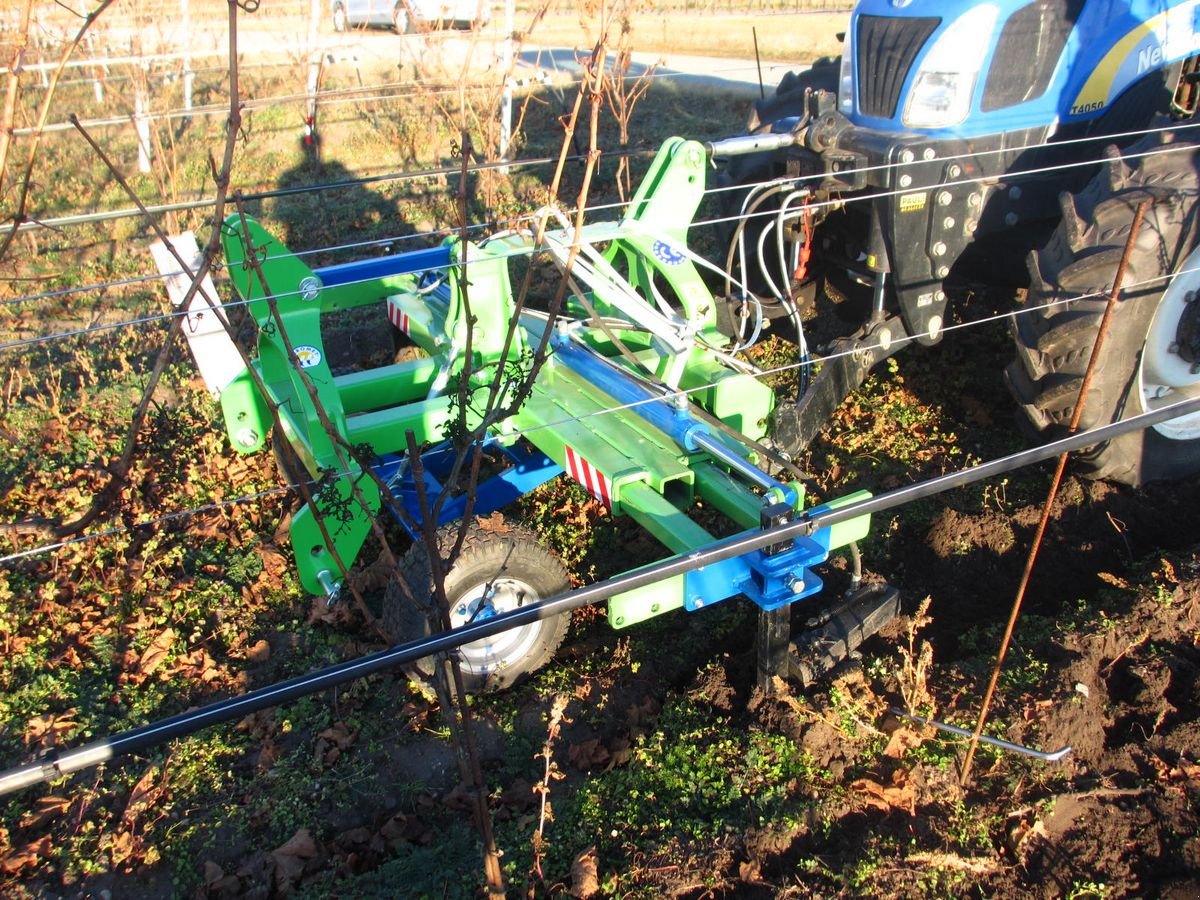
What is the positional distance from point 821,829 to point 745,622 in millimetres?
1267

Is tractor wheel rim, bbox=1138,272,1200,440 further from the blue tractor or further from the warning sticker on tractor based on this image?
the warning sticker on tractor

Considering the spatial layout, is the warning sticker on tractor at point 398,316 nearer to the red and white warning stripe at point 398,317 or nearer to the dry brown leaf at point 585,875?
the red and white warning stripe at point 398,317

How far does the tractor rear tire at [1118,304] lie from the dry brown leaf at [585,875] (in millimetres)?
2694

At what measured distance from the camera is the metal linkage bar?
182cm

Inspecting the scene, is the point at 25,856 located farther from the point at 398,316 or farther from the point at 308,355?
the point at 398,316

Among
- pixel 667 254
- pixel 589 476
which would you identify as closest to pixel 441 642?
pixel 589 476

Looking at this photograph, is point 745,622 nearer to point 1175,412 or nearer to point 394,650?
point 1175,412

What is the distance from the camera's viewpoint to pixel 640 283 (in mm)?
5223

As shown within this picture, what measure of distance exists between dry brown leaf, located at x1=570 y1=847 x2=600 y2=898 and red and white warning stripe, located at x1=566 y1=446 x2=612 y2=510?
4.56ft

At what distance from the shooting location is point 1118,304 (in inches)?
159

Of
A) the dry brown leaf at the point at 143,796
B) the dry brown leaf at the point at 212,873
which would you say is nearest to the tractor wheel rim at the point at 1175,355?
the dry brown leaf at the point at 212,873

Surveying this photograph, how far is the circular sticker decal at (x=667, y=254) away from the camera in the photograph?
476cm

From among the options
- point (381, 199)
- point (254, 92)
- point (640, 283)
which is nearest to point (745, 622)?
point (640, 283)

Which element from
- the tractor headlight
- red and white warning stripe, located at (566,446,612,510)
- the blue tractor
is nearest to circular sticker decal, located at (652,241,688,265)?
the blue tractor
